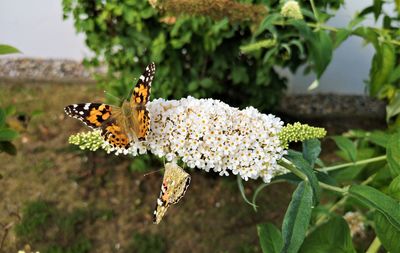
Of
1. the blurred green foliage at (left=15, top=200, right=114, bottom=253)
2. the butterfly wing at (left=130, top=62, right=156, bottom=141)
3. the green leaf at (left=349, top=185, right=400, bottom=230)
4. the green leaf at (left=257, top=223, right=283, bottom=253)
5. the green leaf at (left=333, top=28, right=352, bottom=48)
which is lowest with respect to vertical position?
the blurred green foliage at (left=15, top=200, right=114, bottom=253)

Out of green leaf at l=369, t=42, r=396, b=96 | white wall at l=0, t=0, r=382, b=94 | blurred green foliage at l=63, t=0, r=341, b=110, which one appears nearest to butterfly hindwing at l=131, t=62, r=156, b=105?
green leaf at l=369, t=42, r=396, b=96

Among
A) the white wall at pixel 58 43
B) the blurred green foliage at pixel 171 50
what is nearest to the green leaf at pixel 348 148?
the blurred green foliage at pixel 171 50

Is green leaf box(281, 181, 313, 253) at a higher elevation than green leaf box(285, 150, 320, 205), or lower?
lower

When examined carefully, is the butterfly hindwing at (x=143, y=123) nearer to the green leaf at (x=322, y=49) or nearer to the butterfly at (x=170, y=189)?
the butterfly at (x=170, y=189)

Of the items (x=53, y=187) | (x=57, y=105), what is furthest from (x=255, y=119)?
(x=57, y=105)

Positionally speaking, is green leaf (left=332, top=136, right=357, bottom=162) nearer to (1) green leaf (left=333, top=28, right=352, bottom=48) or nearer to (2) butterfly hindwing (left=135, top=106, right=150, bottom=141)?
(1) green leaf (left=333, top=28, right=352, bottom=48)

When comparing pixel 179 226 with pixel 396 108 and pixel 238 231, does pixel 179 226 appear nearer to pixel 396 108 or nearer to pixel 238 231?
pixel 238 231
